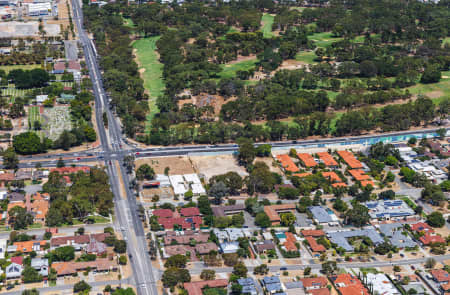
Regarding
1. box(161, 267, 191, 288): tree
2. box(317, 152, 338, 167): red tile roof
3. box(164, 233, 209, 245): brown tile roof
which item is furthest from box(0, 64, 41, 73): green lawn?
box(161, 267, 191, 288): tree

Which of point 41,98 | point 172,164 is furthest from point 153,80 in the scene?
point 172,164

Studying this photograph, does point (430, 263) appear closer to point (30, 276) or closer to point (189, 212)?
point (189, 212)

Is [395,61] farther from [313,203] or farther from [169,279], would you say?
[169,279]

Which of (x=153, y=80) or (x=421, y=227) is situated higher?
(x=153, y=80)

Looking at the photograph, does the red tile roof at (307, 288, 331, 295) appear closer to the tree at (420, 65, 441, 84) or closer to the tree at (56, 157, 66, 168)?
the tree at (56, 157, 66, 168)

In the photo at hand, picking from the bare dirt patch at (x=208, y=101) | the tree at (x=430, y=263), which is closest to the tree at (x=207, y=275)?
the tree at (x=430, y=263)

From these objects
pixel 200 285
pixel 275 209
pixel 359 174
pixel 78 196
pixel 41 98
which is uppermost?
pixel 41 98
